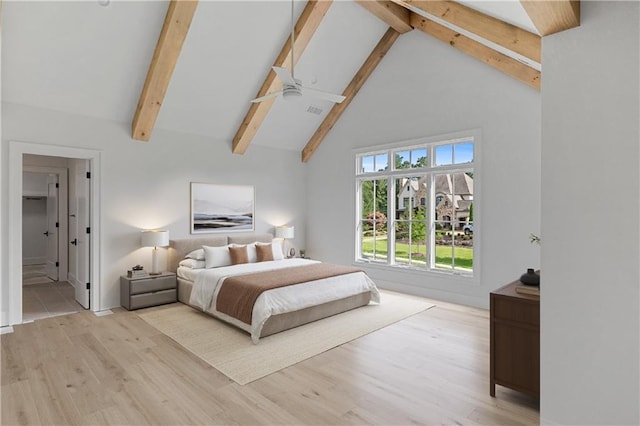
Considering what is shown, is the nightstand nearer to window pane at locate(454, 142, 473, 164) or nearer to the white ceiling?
the white ceiling

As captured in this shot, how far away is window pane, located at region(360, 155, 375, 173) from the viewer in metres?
6.47

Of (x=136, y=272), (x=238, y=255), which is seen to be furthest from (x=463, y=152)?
(x=136, y=272)

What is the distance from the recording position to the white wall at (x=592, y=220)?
6.25ft

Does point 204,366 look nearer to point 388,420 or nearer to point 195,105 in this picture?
Answer: point 388,420

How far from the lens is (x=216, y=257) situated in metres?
5.39

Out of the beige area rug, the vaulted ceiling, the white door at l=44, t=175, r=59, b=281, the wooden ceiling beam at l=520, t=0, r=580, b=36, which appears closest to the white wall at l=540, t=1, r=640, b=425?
the wooden ceiling beam at l=520, t=0, r=580, b=36

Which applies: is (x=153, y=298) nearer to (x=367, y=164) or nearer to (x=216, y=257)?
(x=216, y=257)

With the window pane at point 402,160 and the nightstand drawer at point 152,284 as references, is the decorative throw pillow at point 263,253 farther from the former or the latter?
the window pane at point 402,160

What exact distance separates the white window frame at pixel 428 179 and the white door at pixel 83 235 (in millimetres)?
4246

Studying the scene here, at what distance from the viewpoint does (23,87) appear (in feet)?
14.1

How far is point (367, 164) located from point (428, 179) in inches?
50.4

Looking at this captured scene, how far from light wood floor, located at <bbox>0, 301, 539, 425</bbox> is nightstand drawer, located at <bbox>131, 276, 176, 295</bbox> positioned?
101 cm

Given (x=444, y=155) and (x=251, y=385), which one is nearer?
(x=251, y=385)

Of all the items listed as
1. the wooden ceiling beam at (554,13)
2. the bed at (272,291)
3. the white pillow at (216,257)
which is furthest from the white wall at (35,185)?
the wooden ceiling beam at (554,13)
